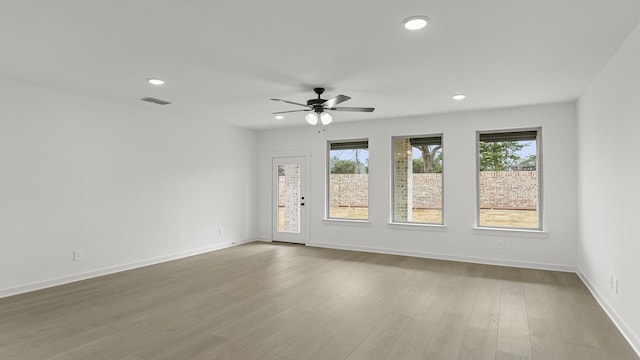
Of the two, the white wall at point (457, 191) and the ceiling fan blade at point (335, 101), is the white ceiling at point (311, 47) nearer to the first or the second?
the ceiling fan blade at point (335, 101)

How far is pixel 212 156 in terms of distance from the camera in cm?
679

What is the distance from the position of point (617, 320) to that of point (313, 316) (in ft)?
8.98

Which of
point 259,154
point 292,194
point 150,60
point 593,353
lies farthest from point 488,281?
point 259,154

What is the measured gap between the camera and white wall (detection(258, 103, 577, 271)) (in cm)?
523

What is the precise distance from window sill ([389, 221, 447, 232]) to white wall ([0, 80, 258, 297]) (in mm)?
3271

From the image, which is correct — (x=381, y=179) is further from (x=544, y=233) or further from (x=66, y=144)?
(x=66, y=144)

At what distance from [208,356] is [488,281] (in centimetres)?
362

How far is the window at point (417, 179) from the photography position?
6238mm

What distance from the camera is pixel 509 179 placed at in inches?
225

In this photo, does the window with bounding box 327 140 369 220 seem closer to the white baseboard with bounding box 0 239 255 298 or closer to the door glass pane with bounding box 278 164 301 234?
the door glass pane with bounding box 278 164 301 234

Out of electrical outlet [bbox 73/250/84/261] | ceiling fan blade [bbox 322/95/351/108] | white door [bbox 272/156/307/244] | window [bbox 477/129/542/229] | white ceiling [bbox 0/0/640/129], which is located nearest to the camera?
white ceiling [bbox 0/0/640/129]

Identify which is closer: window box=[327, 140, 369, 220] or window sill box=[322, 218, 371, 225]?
window sill box=[322, 218, 371, 225]

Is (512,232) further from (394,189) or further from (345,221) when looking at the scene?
(345,221)

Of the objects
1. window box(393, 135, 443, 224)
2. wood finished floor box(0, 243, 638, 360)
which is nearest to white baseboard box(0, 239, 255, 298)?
wood finished floor box(0, 243, 638, 360)
